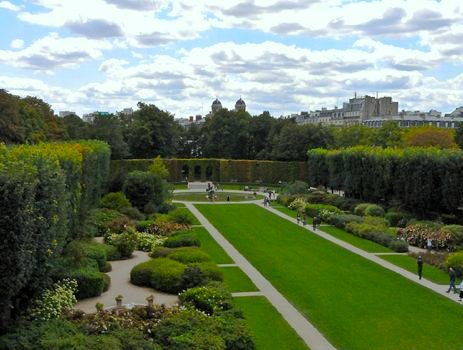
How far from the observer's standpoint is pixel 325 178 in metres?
74.1

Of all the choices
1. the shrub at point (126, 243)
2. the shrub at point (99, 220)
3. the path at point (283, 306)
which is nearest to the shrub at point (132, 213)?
the shrub at point (99, 220)

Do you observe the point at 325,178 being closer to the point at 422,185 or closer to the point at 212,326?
the point at 422,185

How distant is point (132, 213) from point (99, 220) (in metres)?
5.69

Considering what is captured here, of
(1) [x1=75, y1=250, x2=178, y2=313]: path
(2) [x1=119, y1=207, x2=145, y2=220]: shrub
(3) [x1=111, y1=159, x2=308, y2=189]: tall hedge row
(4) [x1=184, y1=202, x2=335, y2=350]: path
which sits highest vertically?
(3) [x1=111, y1=159, x2=308, y2=189]: tall hedge row

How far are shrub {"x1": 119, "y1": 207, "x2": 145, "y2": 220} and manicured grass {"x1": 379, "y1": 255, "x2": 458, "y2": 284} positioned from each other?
19.2m

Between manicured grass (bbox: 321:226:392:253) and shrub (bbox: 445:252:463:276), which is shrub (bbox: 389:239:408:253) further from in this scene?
shrub (bbox: 445:252:463:276)

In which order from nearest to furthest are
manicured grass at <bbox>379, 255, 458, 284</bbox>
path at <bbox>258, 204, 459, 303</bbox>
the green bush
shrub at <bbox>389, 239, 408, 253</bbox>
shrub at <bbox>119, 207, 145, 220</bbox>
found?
path at <bbox>258, 204, 459, 303</bbox>
the green bush
manicured grass at <bbox>379, 255, 458, 284</bbox>
shrub at <bbox>389, 239, 408, 253</bbox>
shrub at <bbox>119, 207, 145, 220</bbox>

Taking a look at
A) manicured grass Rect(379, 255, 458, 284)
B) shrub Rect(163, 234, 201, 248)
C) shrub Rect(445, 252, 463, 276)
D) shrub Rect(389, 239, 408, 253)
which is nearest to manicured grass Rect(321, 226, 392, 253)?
shrub Rect(389, 239, 408, 253)

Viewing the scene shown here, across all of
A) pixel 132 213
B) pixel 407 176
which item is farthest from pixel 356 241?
pixel 132 213

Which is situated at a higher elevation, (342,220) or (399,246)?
(342,220)

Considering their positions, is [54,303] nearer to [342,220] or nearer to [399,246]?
[399,246]

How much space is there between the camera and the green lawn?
20.8 m

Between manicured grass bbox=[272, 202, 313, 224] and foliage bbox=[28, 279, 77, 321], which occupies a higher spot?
foliage bbox=[28, 279, 77, 321]

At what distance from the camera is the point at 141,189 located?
50031 millimetres
